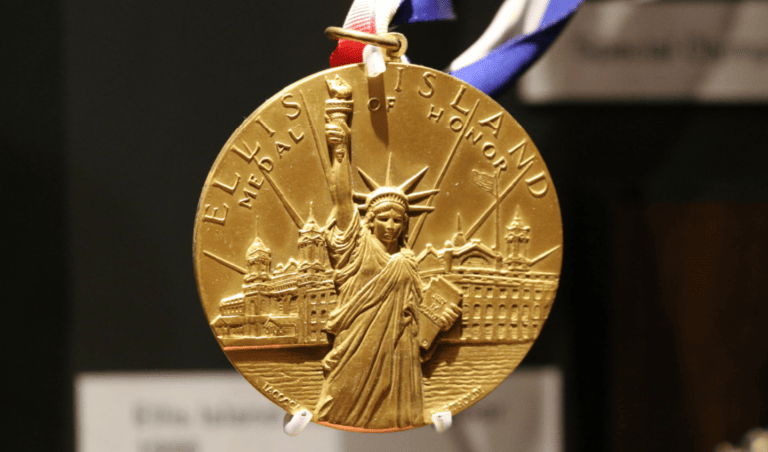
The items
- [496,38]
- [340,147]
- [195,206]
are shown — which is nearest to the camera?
[340,147]

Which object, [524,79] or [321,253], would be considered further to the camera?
[524,79]

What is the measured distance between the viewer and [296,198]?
3.57 ft

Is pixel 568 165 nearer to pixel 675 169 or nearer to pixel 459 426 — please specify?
pixel 675 169

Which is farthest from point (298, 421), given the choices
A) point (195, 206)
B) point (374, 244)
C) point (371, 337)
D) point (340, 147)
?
point (195, 206)

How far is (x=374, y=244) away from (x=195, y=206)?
66 cm

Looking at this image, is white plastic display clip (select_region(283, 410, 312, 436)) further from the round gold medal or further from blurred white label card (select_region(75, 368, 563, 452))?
blurred white label card (select_region(75, 368, 563, 452))

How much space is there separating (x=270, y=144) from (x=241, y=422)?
0.85 meters

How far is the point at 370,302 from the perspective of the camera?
3.67 ft

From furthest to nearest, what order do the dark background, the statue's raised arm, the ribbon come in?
1. the dark background
2. the ribbon
3. the statue's raised arm

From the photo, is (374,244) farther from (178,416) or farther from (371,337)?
(178,416)

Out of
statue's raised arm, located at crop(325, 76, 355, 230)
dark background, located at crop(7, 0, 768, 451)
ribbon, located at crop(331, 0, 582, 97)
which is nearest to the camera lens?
statue's raised arm, located at crop(325, 76, 355, 230)

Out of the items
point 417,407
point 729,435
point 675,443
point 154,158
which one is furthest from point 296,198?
point 729,435

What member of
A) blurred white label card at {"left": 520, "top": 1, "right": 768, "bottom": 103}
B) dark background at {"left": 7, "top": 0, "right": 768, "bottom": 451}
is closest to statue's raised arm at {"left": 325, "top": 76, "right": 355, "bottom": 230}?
dark background at {"left": 7, "top": 0, "right": 768, "bottom": 451}

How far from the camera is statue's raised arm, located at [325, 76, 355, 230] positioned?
108 centimetres
